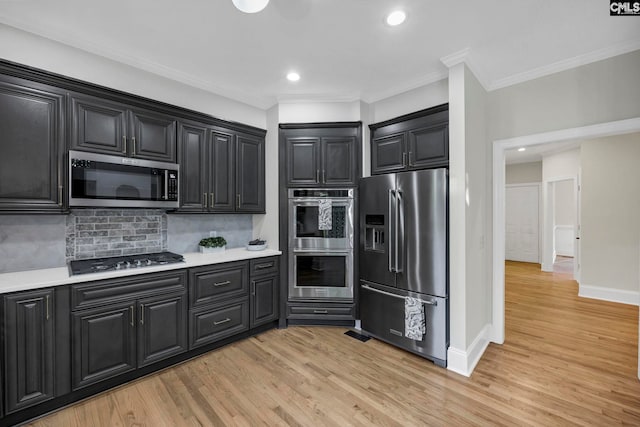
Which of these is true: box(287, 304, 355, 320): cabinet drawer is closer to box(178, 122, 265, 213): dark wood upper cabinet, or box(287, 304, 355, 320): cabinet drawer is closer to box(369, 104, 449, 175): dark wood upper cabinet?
box(178, 122, 265, 213): dark wood upper cabinet

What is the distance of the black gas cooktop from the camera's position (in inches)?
87.0

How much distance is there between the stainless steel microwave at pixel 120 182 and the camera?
226cm

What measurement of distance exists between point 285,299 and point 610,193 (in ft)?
17.5

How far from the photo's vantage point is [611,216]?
4496mm

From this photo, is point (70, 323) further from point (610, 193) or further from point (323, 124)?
point (610, 193)

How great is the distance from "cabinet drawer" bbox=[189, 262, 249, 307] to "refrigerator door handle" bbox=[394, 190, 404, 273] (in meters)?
1.62

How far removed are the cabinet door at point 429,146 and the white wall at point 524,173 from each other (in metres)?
6.35

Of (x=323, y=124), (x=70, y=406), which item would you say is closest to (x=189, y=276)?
(x=70, y=406)

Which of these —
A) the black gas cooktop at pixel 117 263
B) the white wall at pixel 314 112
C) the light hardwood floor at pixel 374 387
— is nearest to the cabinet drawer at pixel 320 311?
the light hardwood floor at pixel 374 387

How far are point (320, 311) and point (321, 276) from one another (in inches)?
16.5

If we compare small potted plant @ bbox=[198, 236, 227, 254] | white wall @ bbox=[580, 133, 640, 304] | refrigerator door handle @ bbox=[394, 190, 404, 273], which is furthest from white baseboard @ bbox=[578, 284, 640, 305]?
small potted plant @ bbox=[198, 236, 227, 254]

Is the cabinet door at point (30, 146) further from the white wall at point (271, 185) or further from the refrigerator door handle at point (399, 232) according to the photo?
the refrigerator door handle at point (399, 232)

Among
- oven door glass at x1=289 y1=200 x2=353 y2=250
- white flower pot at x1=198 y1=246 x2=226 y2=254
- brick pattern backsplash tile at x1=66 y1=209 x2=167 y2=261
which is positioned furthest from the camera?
oven door glass at x1=289 y1=200 x2=353 y2=250

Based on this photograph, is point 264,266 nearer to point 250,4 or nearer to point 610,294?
point 250,4
